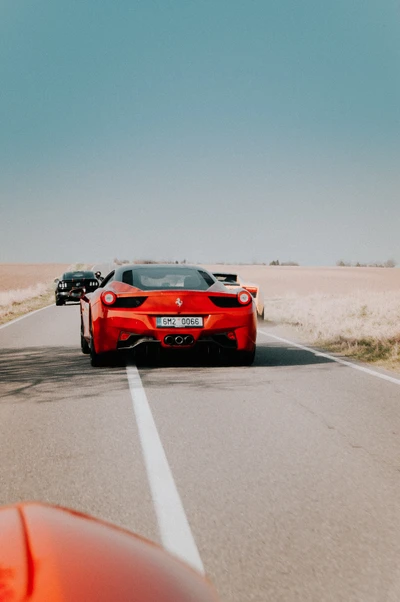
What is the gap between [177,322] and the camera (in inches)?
382

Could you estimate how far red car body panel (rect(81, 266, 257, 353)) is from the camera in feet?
31.8

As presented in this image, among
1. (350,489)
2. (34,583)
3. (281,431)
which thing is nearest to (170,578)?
(34,583)

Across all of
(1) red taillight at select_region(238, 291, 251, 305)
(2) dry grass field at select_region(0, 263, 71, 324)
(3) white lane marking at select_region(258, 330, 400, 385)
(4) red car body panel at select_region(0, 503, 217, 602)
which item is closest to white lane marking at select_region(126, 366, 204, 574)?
(4) red car body panel at select_region(0, 503, 217, 602)

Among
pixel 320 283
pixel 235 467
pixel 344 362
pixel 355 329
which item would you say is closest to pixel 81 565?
pixel 235 467

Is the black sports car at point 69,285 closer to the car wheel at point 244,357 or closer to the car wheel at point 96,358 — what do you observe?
the car wheel at point 96,358

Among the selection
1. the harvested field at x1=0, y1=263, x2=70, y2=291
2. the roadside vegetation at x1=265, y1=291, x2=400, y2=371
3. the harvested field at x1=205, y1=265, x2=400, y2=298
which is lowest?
the harvested field at x1=0, y1=263, x2=70, y2=291

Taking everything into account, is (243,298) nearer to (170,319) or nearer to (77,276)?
(170,319)

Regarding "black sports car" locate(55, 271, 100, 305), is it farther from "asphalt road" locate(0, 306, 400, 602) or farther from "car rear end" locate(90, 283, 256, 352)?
"asphalt road" locate(0, 306, 400, 602)

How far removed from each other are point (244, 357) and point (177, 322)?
125 centimetres

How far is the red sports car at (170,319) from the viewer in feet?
31.8

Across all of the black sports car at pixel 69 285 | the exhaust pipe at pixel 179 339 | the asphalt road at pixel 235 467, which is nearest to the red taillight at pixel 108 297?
the exhaust pipe at pixel 179 339

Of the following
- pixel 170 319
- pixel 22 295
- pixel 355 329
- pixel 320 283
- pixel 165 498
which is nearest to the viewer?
pixel 165 498

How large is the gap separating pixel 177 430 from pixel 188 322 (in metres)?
3.52

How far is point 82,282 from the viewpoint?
1167 inches
